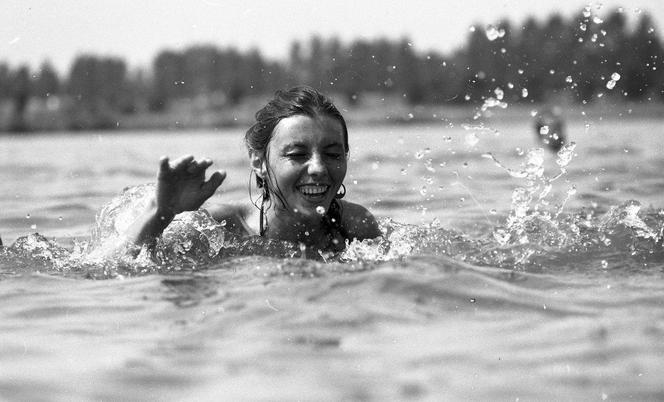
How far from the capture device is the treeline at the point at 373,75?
262ft

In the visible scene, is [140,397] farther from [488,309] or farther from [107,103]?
[107,103]

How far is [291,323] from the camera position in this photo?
3.32m

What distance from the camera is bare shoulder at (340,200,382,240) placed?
5.59 metres

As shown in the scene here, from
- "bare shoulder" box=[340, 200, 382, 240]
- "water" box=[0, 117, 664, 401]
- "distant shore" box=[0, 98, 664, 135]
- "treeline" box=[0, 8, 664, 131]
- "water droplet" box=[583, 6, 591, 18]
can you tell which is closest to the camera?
"water" box=[0, 117, 664, 401]

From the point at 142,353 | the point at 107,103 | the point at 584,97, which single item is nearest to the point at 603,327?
the point at 142,353

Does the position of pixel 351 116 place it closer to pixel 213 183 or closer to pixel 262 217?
pixel 262 217

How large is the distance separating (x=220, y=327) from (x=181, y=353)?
0.34 m

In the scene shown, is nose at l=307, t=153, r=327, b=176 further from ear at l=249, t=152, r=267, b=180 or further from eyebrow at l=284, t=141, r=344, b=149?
ear at l=249, t=152, r=267, b=180

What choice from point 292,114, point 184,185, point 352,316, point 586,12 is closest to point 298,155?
point 292,114

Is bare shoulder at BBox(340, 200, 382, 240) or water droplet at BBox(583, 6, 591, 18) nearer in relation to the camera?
bare shoulder at BBox(340, 200, 382, 240)

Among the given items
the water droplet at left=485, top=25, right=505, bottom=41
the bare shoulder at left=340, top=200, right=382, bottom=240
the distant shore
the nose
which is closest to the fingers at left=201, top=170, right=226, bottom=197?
the nose

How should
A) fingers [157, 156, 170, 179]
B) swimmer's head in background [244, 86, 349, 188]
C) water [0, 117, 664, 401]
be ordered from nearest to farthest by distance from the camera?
water [0, 117, 664, 401], fingers [157, 156, 170, 179], swimmer's head in background [244, 86, 349, 188]

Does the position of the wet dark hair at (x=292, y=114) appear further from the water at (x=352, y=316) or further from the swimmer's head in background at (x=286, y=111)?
the water at (x=352, y=316)

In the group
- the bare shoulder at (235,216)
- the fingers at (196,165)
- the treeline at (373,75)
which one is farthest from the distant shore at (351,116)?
the fingers at (196,165)
